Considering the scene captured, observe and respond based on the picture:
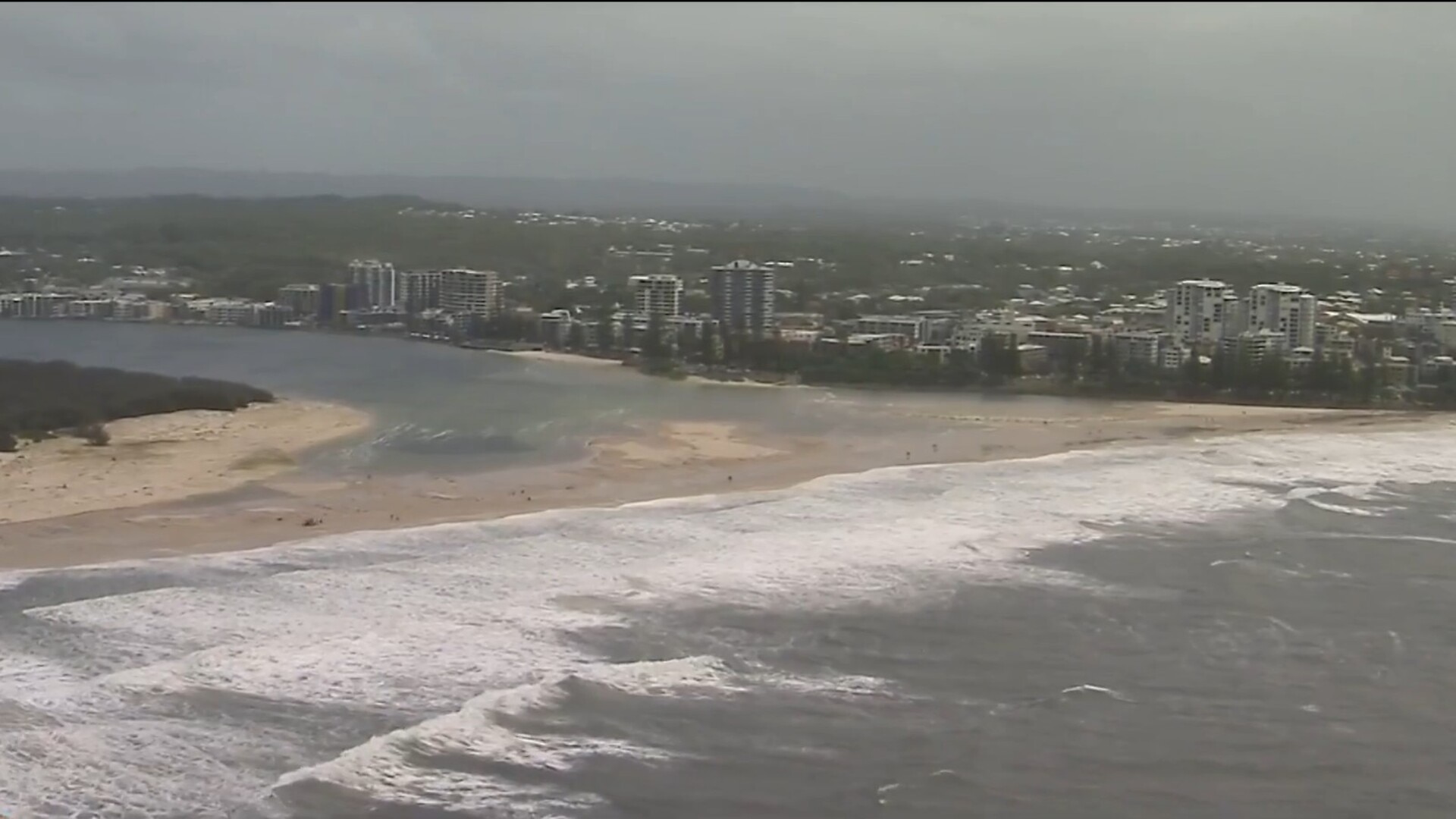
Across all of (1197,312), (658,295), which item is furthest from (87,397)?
(1197,312)

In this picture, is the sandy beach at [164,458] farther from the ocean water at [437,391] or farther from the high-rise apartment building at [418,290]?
the high-rise apartment building at [418,290]

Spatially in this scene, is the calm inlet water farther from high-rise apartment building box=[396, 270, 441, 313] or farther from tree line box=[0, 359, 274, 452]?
high-rise apartment building box=[396, 270, 441, 313]

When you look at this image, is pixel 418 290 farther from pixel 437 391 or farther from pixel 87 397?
pixel 87 397

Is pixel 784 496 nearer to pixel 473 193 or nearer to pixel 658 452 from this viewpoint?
pixel 658 452

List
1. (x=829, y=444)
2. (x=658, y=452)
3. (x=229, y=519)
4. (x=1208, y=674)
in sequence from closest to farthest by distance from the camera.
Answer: (x=1208, y=674) → (x=229, y=519) → (x=658, y=452) → (x=829, y=444)

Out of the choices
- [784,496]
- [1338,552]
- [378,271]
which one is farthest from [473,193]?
[1338,552]
